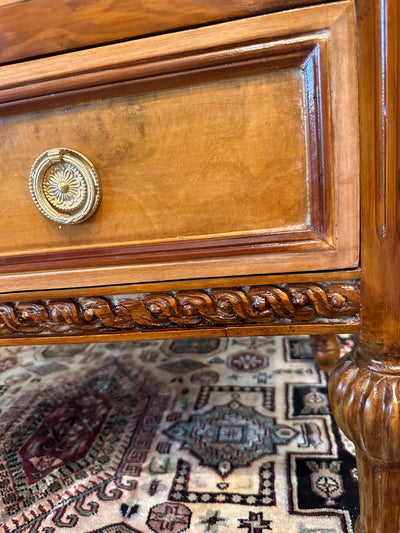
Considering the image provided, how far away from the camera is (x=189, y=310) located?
1.20 ft

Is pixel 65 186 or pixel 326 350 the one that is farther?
pixel 326 350

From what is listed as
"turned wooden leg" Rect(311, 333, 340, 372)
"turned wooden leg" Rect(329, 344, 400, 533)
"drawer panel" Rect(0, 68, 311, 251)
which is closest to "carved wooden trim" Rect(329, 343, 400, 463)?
"turned wooden leg" Rect(329, 344, 400, 533)

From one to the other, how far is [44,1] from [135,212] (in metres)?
0.17

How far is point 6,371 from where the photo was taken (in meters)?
0.99

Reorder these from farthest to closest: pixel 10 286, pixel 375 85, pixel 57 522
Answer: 1. pixel 57 522
2. pixel 10 286
3. pixel 375 85

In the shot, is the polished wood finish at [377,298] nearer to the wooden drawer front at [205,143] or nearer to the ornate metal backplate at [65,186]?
the wooden drawer front at [205,143]

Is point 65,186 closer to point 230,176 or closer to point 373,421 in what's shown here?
point 230,176

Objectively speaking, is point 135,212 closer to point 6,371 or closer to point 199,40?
point 199,40

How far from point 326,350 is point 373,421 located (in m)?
0.48

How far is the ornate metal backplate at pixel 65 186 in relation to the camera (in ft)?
1.14

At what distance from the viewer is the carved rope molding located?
0.34 m

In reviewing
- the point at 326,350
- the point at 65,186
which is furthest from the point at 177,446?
the point at 65,186

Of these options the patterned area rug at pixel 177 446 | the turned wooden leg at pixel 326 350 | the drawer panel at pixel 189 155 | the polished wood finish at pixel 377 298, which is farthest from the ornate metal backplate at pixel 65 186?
the turned wooden leg at pixel 326 350

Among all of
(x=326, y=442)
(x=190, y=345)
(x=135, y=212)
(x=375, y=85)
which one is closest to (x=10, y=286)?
(x=135, y=212)
